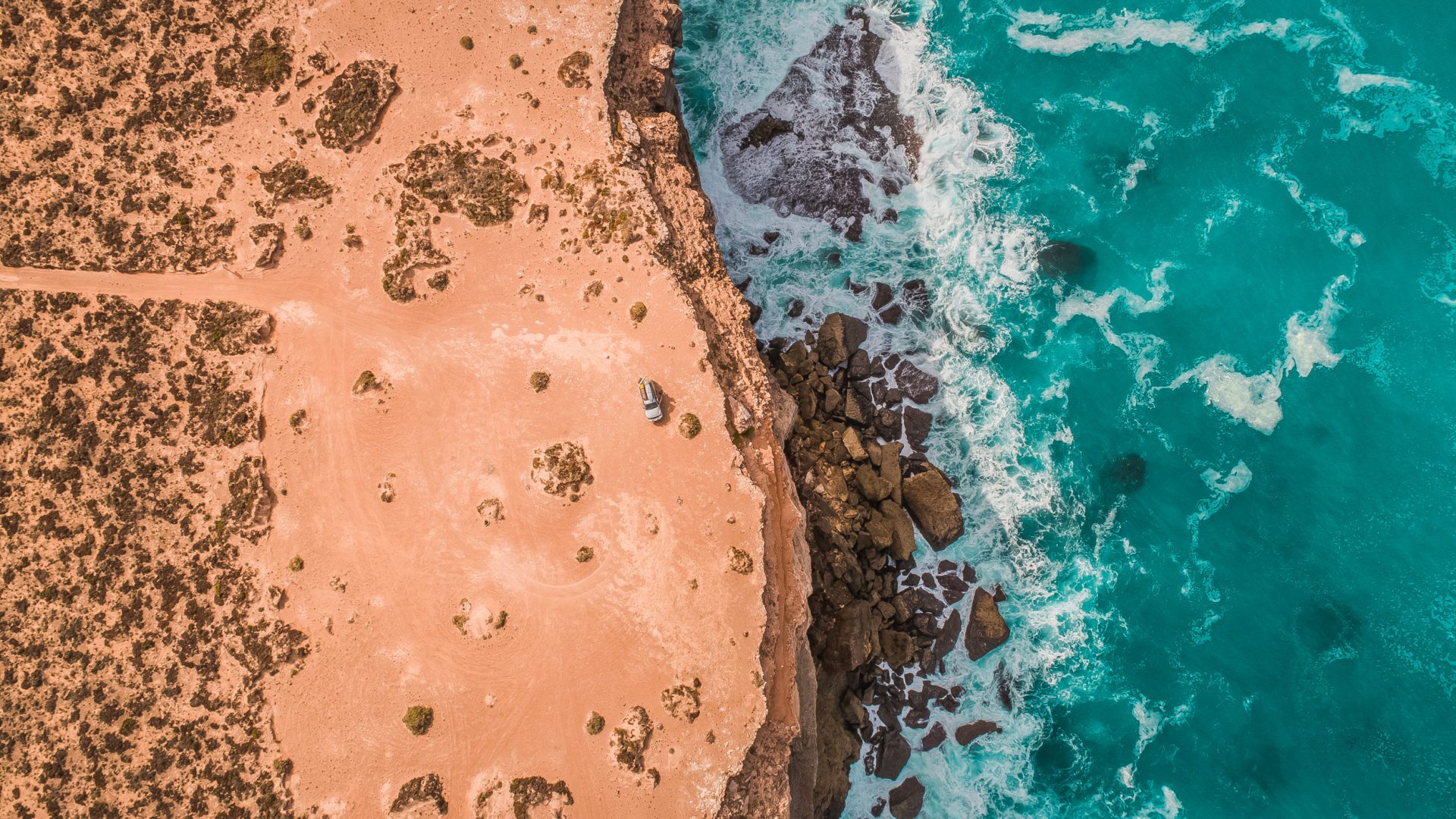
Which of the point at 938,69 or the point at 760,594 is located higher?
the point at 938,69

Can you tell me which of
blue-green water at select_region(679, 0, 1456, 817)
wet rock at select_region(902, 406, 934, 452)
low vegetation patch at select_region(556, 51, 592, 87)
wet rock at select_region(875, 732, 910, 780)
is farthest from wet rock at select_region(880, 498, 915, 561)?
low vegetation patch at select_region(556, 51, 592, 87)

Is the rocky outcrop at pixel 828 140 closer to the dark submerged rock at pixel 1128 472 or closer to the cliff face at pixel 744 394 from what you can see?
the cliff face at pixel 744 394

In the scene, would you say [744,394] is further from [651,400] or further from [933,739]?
[933,739]

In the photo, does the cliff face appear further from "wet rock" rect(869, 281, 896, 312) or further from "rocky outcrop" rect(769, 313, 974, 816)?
"wet rock" rect(869, 281, 896, 312)

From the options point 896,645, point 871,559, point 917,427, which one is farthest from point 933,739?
point 917,427

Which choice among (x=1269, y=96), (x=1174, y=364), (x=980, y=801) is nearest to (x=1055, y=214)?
→ (x=1174, y=364)

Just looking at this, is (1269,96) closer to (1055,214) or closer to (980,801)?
(1055,214)
